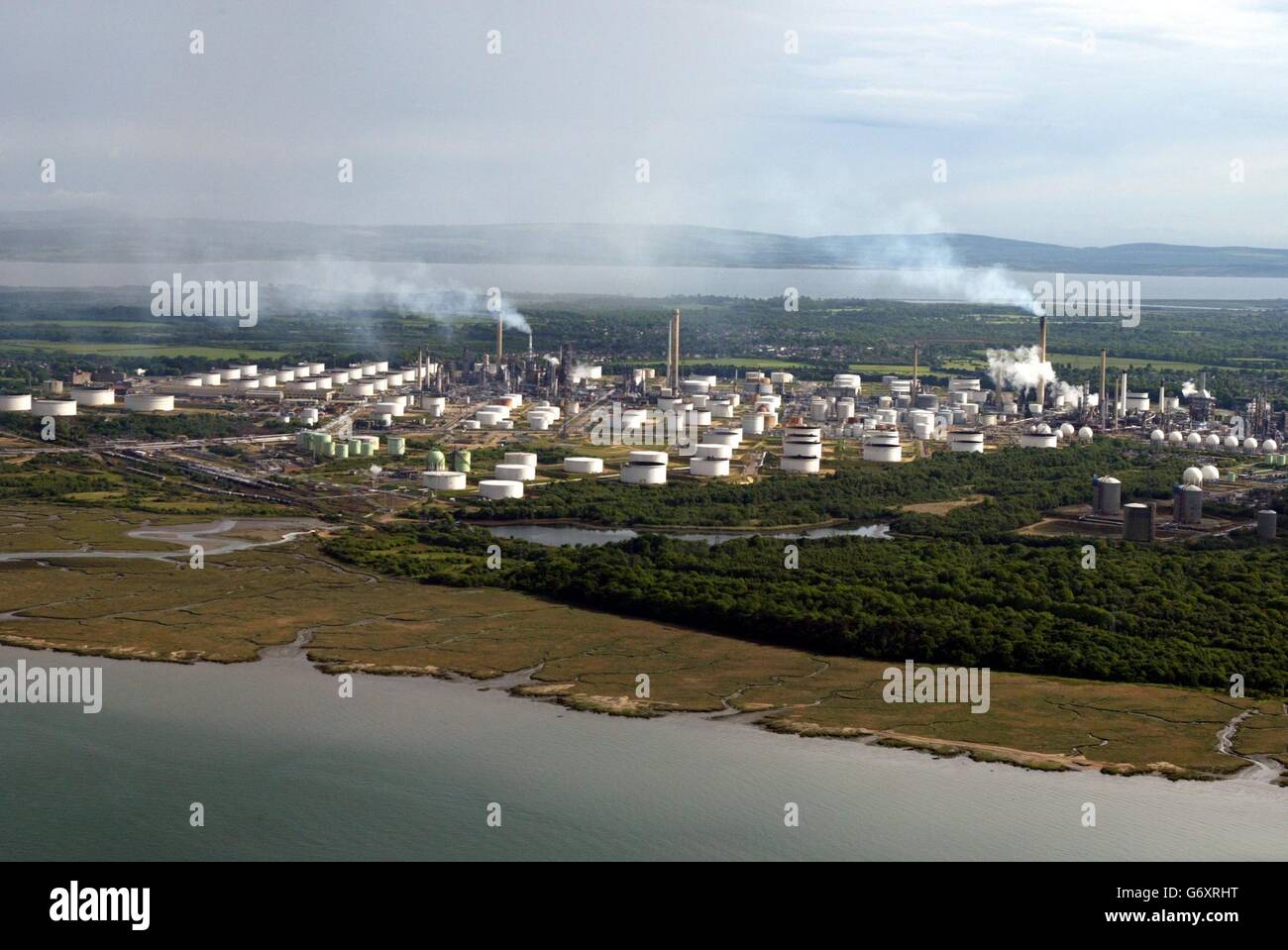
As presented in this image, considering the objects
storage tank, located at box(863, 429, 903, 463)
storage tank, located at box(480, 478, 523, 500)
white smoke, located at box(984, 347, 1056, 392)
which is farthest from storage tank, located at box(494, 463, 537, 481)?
white smoke, located at box(984, 347, 1056, 392)

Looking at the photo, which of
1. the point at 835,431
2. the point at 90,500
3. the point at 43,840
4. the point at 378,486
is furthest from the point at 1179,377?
the point at 43,840

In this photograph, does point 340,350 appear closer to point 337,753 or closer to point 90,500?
point 90,500

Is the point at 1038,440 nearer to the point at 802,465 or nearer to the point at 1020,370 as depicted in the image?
the point at 802,465

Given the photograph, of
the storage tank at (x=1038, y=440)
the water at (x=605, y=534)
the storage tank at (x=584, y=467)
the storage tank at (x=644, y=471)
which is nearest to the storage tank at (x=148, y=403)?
the storage tank at (x=584, y=467)

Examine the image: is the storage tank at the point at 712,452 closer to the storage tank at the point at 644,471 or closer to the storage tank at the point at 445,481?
the storage tank at the point at 644,471

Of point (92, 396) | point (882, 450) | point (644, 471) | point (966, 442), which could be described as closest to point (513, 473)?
point (644, 471)

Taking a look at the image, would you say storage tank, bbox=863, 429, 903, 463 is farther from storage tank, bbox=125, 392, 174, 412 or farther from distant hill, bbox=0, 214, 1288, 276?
distant hill, bbox=0, 214, 1288, 276

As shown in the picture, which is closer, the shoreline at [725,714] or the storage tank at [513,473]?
the shoreline at [725,714]
